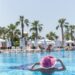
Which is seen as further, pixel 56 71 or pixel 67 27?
pixel 67 27

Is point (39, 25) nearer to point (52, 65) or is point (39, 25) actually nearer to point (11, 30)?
point (11, 30)

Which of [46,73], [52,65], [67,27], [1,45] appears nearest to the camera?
[46,73]

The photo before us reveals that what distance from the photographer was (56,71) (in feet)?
35.9

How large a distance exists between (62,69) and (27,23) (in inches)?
1343

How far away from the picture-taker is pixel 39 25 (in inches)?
1911

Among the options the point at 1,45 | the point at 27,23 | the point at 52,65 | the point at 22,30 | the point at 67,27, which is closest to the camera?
the point at 52,65

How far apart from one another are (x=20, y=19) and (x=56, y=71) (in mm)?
33997

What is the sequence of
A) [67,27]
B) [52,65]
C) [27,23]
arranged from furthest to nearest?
[67,27] → [27,23] → [52,65]

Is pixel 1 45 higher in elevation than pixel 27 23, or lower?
lower

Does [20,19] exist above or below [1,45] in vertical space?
above

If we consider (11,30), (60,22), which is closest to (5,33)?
(11,30)

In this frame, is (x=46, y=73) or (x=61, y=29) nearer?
(x=46, y=73)

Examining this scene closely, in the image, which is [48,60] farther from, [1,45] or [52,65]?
[1,45]

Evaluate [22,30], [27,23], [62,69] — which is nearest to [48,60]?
[62,69]
